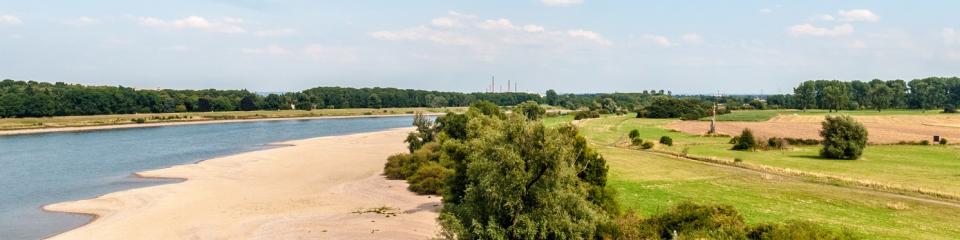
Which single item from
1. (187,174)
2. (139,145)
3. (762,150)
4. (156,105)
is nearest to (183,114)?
(156,105)

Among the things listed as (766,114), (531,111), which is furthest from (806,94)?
(531,111)

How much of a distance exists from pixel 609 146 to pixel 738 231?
154 feet

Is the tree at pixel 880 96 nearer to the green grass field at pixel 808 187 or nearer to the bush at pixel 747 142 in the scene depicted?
the green grass field at pixel 808 187

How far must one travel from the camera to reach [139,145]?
9162 centimetres

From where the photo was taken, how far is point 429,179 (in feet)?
147

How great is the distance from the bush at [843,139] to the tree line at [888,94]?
119244mm

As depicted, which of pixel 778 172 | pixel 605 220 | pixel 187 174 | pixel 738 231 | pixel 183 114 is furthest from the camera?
pixel 183 114

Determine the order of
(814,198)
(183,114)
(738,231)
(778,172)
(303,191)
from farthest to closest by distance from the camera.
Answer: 1. (183,114)
2. (303,191)
3. (778,172)
4. (814,198)
5. (738,231)

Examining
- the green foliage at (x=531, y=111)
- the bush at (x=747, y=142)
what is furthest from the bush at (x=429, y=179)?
the bush at (x=747, y=142)

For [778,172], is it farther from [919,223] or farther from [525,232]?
[525,232]

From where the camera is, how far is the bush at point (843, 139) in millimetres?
51594

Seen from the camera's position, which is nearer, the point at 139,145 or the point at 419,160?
the point at 419,160

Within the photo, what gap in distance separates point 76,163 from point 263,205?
40068 mm

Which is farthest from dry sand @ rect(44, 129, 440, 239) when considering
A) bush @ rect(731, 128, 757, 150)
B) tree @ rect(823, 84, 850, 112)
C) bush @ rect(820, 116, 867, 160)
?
tree @ rect(823, 84, 850, 112)
